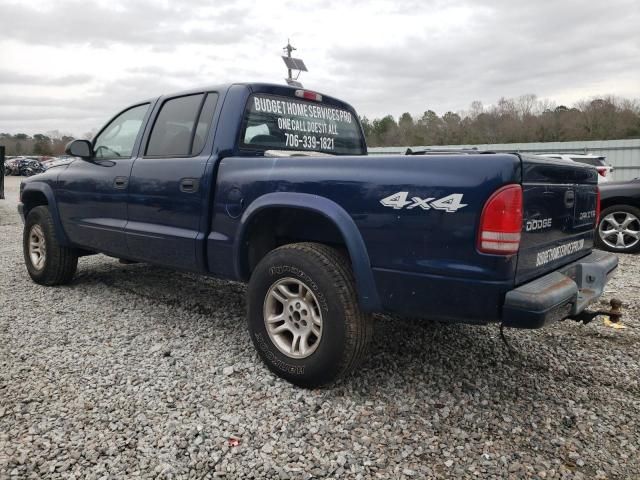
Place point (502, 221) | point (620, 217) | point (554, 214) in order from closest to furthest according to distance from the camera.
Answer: point (502, 221)
point (554, 214)
point (620, 217)

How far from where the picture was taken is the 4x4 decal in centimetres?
230

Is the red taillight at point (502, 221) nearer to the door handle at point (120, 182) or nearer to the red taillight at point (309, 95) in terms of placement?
the red taillight at point (309, 95)

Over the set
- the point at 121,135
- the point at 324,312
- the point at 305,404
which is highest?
the point at 121,135

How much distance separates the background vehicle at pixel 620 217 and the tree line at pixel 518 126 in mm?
29187

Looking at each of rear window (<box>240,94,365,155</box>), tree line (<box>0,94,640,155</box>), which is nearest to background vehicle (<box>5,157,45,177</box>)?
tree line (<box>0,94,640,155</box>)

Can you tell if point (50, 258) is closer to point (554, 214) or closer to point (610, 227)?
point (554, 214)

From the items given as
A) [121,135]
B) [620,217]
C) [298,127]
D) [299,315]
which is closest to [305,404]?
[299,315]

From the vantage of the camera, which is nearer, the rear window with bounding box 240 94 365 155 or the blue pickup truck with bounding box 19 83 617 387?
the blue pickup truck with bounding box 19 83 617 387

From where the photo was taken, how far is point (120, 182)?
4137mm

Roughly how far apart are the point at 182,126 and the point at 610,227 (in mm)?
6375

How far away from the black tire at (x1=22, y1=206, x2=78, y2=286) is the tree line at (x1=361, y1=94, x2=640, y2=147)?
31.9 meters

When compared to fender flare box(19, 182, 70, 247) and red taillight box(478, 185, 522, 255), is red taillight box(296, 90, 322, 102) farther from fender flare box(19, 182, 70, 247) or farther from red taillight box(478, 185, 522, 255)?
fender flare box(19, 182, 70, 247)

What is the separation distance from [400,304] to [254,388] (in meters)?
1.03

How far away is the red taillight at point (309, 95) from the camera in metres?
3.99
